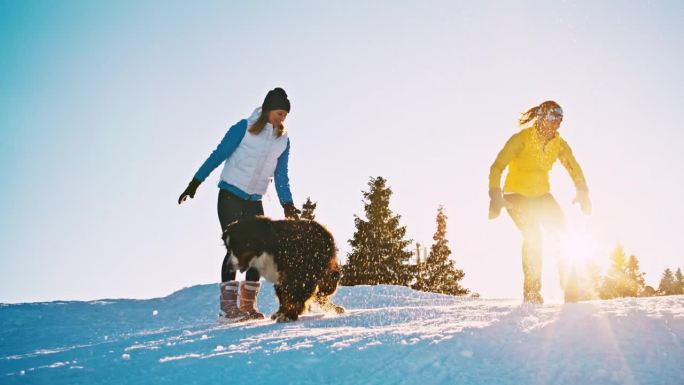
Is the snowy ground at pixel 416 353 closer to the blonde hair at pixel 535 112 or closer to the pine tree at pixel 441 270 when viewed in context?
the blonde hair at pixel 535 112

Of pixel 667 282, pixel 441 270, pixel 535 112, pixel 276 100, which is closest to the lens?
pixel 276 100

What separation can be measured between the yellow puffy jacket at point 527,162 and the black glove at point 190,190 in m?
3.39

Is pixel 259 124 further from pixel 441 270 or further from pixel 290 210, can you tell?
pixel 441 270

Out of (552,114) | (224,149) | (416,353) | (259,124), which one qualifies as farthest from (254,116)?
(416,353)

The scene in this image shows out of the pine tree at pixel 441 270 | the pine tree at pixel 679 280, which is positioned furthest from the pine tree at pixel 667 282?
the pine tree at pixel 441 270

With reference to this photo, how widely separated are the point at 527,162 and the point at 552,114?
62 cm

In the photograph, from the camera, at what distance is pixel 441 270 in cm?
3325

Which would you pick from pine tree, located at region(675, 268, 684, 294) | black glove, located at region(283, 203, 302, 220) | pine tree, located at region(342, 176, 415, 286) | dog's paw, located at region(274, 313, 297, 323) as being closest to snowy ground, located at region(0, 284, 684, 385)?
dog's paw, located at region(274, 313, 297, 323)

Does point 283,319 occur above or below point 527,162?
below

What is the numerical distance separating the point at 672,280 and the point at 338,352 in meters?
61.8

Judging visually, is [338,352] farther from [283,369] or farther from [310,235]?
[310,235]

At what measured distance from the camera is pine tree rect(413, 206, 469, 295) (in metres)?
32.1

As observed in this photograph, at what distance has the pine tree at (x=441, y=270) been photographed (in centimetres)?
3206

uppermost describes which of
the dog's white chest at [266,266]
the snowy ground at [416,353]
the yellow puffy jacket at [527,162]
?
the yellow puffy jacket at [527,162]
